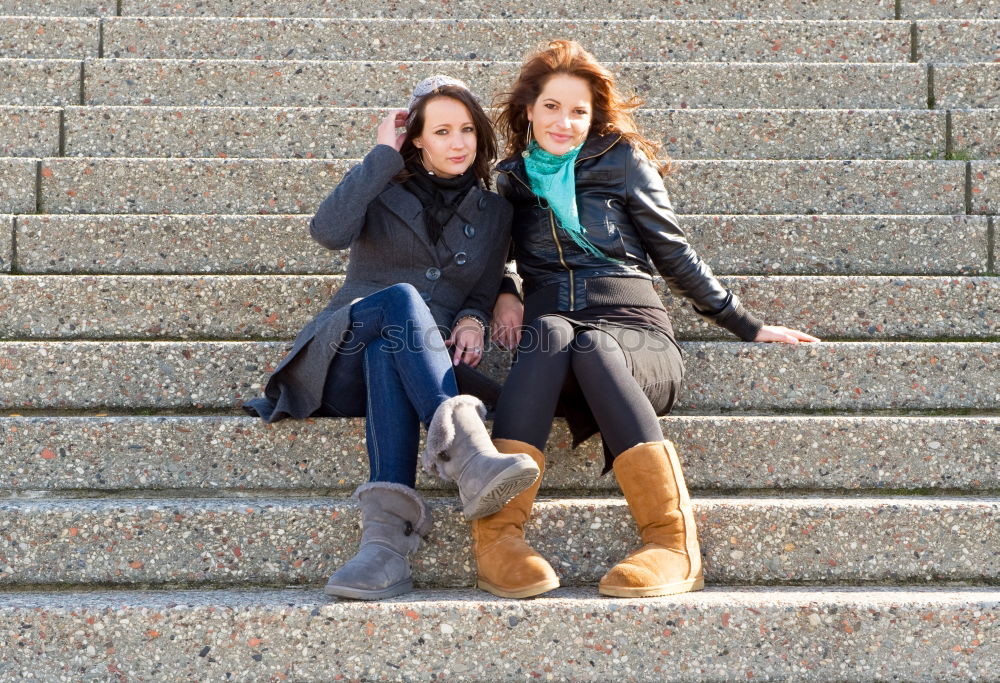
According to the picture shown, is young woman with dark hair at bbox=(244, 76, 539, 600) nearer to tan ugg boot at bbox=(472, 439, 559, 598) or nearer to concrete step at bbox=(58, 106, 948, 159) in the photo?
tan ugg boot at bbox=(472, 439, 559, 598)

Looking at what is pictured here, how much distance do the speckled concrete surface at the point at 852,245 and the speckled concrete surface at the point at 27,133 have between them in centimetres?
246

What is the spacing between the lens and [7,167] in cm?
320

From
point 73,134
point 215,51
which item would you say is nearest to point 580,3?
point 215,51

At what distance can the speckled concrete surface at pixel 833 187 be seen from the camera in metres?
3.22

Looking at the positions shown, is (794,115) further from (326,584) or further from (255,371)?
(326,584)

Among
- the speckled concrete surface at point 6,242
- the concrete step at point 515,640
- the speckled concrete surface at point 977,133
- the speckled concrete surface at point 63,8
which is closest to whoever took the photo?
the concrete step at point 515,640

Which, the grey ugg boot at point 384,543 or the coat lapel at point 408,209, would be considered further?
the coat lapel at point 408,209

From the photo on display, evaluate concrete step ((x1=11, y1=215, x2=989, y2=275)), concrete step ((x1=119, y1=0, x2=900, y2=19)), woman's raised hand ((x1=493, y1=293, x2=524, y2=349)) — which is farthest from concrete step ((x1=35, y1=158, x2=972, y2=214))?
concrete step ((x1=119, y1=0, x2=900, y2=19))

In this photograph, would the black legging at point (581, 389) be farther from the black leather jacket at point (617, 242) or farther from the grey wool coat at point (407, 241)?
the grey wool coat at point (407, 241)

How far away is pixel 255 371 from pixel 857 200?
2111 mm

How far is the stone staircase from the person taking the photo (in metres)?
1.97

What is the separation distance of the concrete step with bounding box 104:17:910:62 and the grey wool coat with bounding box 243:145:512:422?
162cm

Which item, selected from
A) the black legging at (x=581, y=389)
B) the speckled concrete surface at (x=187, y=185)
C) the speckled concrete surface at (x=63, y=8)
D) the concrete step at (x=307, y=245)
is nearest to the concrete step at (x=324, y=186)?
the speckled concrete surface at (x=187, y=185)

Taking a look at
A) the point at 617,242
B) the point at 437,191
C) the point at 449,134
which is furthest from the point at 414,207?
the point at 617,242
